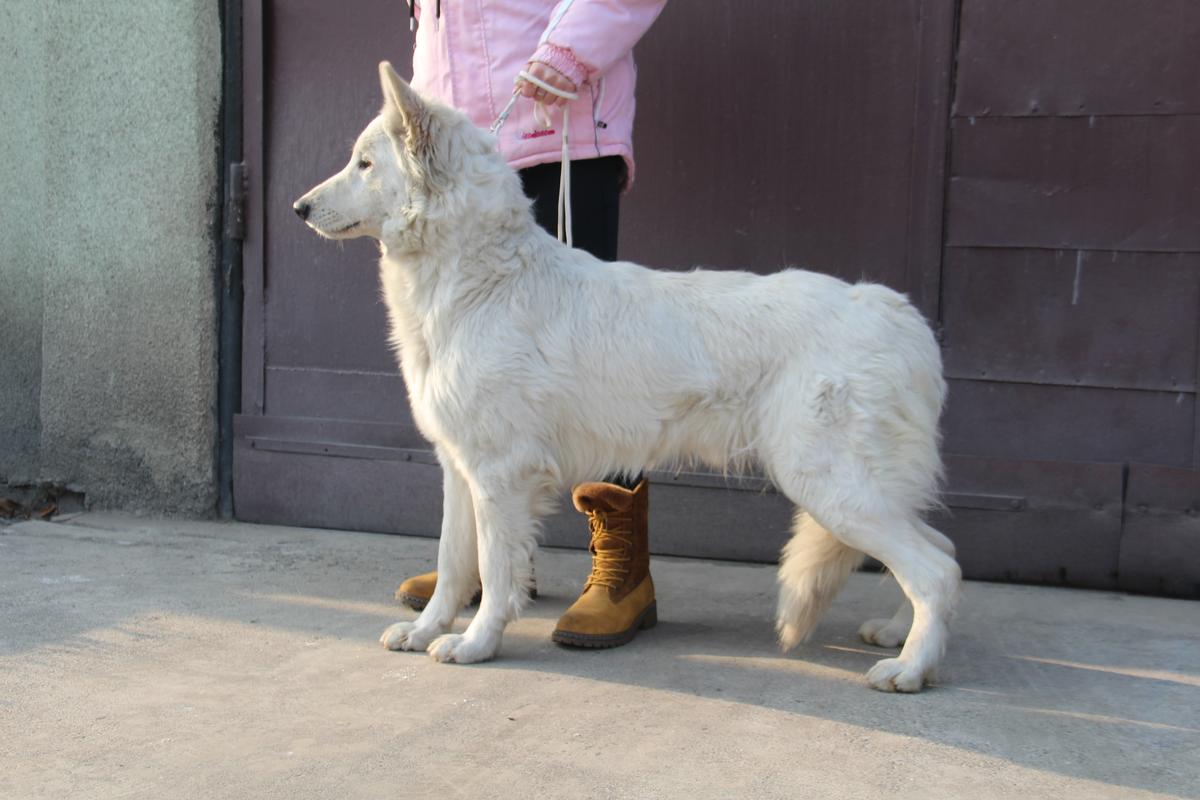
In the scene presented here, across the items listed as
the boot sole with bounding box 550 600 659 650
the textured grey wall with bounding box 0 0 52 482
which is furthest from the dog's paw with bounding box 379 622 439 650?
the textured grey wall with bounding box 0 0 52 482

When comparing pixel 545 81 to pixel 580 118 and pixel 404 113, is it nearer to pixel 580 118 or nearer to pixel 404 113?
pixel 580 118

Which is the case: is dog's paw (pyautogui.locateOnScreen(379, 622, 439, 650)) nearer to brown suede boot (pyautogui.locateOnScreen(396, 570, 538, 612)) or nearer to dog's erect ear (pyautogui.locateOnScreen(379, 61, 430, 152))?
brown suede boot (pyautogui.locateOnScreen(396, 570, 538, 612))

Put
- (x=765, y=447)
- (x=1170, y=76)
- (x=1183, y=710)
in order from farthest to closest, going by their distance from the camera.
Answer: (x=1170, y=76) < (x=765, y=447) < (x=1183, y=710)

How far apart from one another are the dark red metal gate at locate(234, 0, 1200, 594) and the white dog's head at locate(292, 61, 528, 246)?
142 cm

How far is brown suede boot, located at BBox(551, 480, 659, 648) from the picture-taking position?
3693mm

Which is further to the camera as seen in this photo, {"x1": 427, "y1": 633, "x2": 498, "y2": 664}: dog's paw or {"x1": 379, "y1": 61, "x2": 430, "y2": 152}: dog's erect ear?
{"x1": 427, "y1": 633, "x2": 498, "y2": 664}: dog's paw

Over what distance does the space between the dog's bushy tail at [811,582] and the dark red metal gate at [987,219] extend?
115 centimetres

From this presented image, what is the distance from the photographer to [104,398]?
218 inches

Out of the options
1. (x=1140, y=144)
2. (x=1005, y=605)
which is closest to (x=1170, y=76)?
(x=1140, y=144)

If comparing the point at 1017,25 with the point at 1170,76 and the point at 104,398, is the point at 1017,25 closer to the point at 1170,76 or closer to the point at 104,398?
the point at 1170,76

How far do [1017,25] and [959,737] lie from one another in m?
2.70

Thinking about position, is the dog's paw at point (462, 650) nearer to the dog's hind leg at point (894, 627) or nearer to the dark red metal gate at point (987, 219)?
the dog's hind leg at point (894, 627)

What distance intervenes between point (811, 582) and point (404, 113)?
1816 millimetres

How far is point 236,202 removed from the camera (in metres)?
5.34
